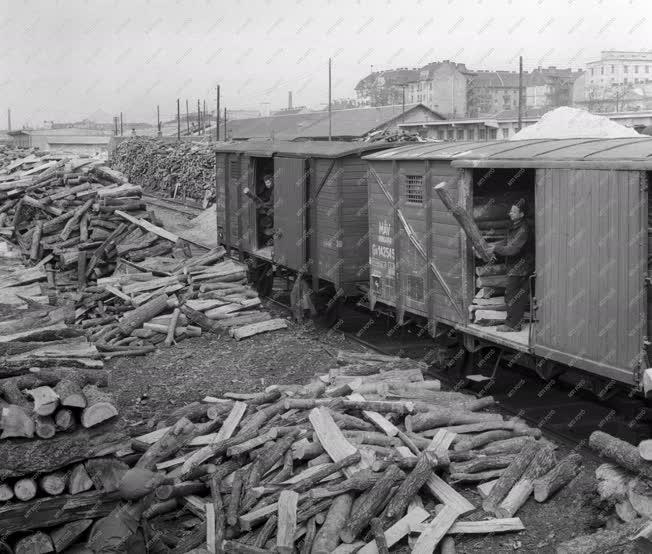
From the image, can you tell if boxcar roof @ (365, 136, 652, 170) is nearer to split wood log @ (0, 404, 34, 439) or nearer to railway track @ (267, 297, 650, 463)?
railway track @ (267, 297, 650, 463)

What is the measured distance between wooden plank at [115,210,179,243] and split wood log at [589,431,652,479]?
627 inches

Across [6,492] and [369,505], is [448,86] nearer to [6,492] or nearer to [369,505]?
[369,505]

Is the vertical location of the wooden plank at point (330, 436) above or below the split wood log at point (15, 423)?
below

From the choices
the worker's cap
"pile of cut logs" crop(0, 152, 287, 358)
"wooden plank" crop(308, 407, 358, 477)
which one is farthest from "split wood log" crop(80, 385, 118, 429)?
the worker's cap

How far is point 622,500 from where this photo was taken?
6.84m

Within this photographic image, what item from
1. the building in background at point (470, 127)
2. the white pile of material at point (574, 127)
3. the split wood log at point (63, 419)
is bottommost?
the split wood log at point (63, 419)

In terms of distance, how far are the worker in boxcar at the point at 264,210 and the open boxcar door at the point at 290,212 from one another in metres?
1.10

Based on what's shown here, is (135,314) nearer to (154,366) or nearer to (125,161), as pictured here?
(154,366)

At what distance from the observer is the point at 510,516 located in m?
7.34

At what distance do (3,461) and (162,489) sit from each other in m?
1.52

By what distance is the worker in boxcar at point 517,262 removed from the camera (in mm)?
11023

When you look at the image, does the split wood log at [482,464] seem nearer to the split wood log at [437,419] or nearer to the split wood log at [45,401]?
the split wood log at [437,419]

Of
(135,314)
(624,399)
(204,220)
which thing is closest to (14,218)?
(204,220)

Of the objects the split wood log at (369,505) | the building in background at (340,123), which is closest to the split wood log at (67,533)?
the split wood log at (369,505)
